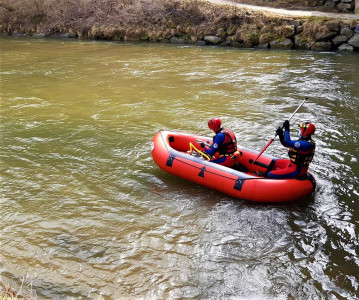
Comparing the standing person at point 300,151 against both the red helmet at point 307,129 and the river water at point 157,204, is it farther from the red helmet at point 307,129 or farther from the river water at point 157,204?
the river water at point 157,204

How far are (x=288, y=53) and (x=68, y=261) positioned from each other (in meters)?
13.7

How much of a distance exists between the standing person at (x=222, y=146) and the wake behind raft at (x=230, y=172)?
17cm

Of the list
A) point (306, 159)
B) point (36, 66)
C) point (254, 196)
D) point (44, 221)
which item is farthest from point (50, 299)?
point (36, 66)

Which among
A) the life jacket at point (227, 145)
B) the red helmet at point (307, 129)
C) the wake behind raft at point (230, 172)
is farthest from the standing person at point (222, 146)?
the red helmet at point (307, 129)

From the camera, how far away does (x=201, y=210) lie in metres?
5.51

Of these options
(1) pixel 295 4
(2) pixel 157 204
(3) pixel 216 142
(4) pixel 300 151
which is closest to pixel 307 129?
(4) pixel 300 151

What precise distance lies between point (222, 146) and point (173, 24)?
47.4 ft

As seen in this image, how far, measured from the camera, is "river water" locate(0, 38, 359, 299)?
4.23 meters

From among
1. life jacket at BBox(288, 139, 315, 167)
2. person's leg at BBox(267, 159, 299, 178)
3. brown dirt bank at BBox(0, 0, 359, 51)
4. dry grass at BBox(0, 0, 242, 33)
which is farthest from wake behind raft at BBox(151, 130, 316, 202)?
dry grass at BBox(0, 0, 242, 33)

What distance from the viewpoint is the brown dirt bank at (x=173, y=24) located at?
16234mm

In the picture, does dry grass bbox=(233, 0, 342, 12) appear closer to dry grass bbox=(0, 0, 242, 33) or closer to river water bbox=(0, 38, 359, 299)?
dry grass bbox=(0, 0, 242, 33)

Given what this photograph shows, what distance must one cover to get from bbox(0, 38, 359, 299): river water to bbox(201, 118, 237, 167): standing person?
23.1 inches

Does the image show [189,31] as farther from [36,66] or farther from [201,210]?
[201,210]

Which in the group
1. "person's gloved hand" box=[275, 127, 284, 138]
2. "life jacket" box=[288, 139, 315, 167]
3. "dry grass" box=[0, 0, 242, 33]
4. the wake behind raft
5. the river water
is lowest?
the river water
